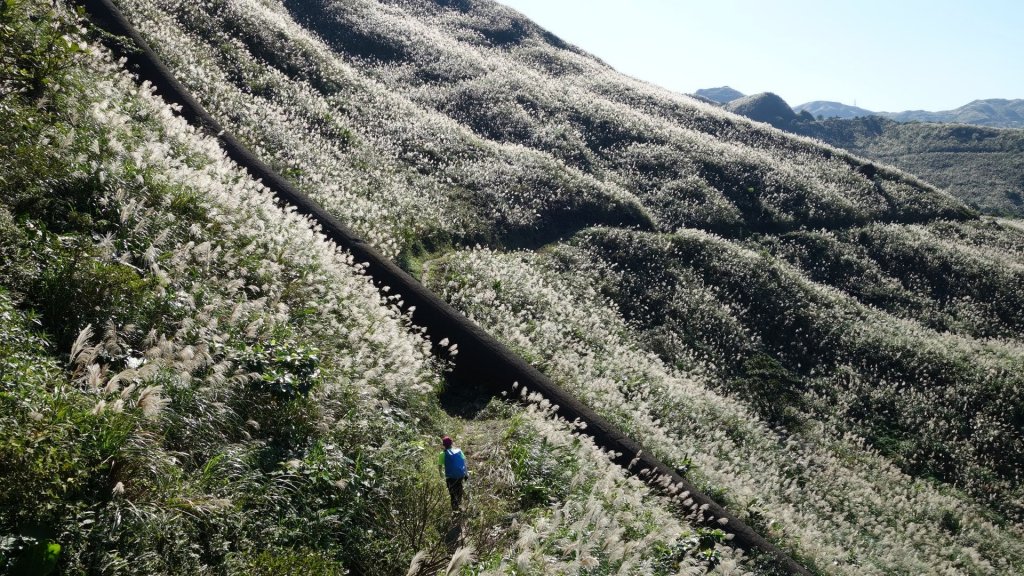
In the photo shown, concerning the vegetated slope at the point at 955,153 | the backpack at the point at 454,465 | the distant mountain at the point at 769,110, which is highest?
the distant mountain at the point at 769,110

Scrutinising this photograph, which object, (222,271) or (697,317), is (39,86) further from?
(697,317)

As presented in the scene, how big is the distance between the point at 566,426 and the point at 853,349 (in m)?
19.2

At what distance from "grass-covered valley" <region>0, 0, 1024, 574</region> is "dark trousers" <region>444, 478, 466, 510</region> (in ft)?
1.21

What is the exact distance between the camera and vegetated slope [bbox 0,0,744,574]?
4.14m

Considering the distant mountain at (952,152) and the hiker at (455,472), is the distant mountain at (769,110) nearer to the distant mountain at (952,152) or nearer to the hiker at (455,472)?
the distant mountain at (952,152)

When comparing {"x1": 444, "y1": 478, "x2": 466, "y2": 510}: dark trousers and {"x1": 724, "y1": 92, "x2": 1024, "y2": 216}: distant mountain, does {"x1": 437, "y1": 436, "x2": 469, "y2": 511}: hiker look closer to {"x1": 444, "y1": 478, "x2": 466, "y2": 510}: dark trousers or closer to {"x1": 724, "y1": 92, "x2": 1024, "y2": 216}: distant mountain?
{"x1": 444, "y1": 478, "x2": 466, "y2": 510}: dark trousers

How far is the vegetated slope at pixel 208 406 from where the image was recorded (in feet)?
13.6

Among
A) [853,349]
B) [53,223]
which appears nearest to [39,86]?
[53,223]

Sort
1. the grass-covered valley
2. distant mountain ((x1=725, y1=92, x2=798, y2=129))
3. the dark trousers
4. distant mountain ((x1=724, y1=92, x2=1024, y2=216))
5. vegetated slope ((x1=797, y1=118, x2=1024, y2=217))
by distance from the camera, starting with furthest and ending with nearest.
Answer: distant mountain ((x1=725, y1=92, x2=798, y2=129)) < distant mountain ((x1=724, y1=92, x2=1024, y2=216)) < vegetated slope ((x1=797, y1=118, x2=1024, y2=217)) < the dark trousers < the grass-covered valley

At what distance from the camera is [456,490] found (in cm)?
725

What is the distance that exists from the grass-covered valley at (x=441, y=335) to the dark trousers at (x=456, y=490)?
369 mm

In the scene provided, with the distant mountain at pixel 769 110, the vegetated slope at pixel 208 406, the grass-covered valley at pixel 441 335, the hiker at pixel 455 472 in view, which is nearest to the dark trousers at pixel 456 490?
the hiker at pixel 455 472

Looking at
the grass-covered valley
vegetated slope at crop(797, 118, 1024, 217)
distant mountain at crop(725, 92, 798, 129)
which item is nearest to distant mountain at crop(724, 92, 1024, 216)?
vegetated slope at crop(797, 118, 1024, 217)

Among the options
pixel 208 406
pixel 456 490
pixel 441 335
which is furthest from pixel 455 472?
pixel 441 335
